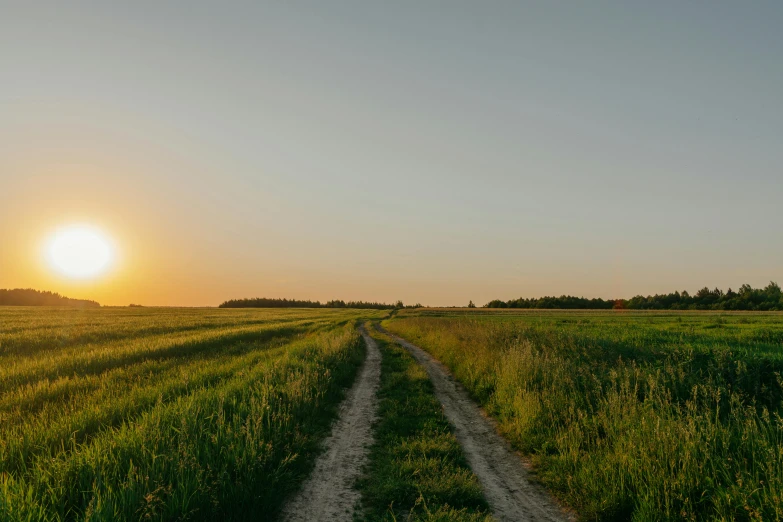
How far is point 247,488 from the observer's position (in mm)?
6074

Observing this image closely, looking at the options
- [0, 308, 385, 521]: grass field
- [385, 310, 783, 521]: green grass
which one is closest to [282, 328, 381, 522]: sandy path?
[0, 308, 385, 521]: grass field

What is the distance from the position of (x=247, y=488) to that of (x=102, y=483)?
1.79m

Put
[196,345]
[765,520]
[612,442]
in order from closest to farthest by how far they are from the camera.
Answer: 1. [765,520]
2. [612,442]
3. [196,345]

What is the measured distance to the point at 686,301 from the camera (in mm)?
101062

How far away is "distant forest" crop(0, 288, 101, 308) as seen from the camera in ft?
371

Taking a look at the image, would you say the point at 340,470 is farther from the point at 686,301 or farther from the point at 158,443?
the point at 686,301

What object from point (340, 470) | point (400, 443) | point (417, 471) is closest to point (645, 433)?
point (417, 471)

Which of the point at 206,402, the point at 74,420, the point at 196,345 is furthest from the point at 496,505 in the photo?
the point at 196,345

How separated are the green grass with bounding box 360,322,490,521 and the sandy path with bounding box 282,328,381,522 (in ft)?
0.82

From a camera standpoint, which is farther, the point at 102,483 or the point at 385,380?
the point at 385,380

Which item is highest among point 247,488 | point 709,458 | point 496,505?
point 709,458

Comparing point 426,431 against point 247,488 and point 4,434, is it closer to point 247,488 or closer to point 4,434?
point 247,488

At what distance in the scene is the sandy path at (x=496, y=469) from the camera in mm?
6474

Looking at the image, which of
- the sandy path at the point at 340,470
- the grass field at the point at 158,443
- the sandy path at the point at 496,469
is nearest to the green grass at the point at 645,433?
the sandy path at the point at 496,469
